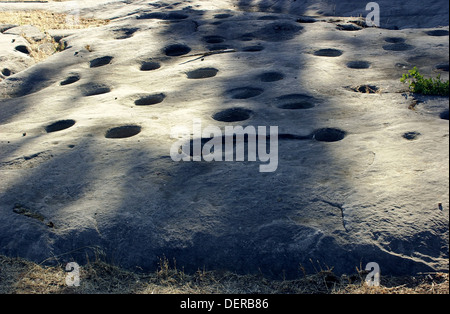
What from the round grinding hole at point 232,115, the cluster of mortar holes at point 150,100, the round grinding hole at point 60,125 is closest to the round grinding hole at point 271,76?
the round grinding hole at point 232,115

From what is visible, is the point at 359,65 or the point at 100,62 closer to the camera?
the point at 359,65

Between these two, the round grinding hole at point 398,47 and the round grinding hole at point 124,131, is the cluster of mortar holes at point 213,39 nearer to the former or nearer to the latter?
the round grinding hole at point 398,47

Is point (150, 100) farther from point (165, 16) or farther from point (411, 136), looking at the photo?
point (165, 16)

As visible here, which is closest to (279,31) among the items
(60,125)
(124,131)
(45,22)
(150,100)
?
(150,100)

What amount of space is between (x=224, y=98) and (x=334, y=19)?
4.54 meters

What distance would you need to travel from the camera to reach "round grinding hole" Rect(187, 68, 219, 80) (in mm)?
6172

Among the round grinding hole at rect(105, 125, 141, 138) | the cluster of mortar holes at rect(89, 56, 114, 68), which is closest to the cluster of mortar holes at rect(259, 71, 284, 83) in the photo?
the round grinding hole at rect(105, 125, 141, 138)

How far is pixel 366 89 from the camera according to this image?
16.7 ft

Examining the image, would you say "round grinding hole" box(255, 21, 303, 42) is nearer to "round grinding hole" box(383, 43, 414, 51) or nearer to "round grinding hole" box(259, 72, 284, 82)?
"round grinding hole" box(383, 43, 414, 51)

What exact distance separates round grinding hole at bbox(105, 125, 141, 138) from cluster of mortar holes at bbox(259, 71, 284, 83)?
1.77 m

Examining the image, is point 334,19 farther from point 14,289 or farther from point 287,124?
point 14,289

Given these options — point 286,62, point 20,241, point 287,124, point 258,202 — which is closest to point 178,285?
point 258,202

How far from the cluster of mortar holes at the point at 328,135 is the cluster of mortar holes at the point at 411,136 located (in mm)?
539

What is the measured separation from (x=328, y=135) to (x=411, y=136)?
0.69 metres
